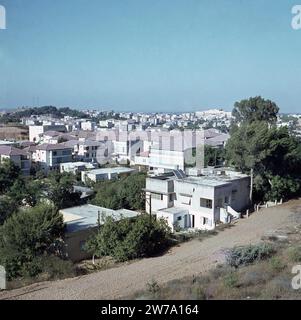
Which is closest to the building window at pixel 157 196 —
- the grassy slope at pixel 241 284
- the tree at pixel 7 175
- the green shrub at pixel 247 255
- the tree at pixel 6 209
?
the tree at pixel 6 209

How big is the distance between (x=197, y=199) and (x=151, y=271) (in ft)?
17.3

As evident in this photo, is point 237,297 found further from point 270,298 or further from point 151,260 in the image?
point 151,260

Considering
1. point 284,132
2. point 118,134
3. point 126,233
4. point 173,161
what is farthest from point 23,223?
point 118,134

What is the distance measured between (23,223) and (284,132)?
37.3ft

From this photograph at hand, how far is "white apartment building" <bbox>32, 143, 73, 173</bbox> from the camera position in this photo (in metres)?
28.0

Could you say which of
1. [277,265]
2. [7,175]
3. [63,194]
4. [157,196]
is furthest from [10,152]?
[277,265]

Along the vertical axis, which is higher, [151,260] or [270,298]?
[270,298]

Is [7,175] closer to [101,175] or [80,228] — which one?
[101,175]

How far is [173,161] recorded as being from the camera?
81.0 feet

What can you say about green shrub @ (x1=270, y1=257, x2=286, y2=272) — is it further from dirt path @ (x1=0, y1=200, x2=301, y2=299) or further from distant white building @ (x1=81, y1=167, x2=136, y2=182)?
distant white building @ (x1=81, y1=167, x2=136, y2=182)

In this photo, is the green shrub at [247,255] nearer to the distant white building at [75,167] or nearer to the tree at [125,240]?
the tree at [125,240]

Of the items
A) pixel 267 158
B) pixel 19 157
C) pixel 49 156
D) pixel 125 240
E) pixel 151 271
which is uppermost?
pixel 267 158

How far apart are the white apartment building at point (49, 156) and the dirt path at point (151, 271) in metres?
17.8

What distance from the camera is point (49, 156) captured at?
92.0 feet
